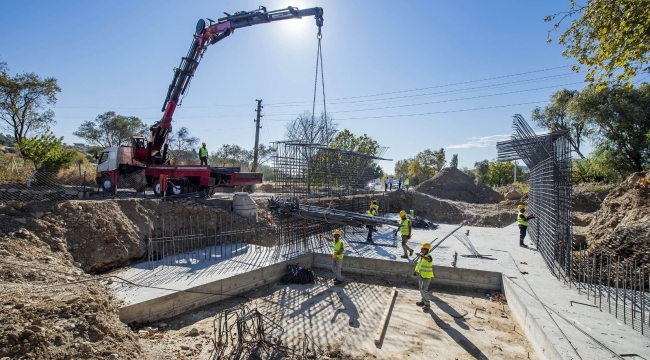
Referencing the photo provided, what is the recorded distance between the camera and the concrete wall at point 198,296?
234 inches

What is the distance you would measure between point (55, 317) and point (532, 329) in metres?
7.32

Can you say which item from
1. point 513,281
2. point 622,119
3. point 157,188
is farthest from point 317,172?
point 622,119

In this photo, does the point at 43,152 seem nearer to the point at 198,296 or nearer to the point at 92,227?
the point at 92,227

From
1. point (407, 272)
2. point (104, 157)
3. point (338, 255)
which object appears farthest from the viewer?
point (104, 157)

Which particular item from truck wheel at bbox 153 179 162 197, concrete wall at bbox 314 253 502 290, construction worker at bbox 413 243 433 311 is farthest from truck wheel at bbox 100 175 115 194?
construction worker at bbox 413 243 433 311

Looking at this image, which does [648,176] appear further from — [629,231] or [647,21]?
[647,21]

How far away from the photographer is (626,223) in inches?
303

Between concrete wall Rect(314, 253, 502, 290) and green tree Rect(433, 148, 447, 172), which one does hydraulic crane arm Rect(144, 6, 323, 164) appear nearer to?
concrete wall Rect(314, 253, 502, 290)

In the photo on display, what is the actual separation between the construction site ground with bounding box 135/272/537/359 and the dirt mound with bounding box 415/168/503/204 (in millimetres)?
20904

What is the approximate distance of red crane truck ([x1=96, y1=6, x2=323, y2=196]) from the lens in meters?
12.3

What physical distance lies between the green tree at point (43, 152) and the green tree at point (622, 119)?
96.8ft

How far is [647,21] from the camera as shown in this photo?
5.21 metres

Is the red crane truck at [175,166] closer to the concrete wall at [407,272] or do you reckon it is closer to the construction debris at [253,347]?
the concrete wall at [407,272]

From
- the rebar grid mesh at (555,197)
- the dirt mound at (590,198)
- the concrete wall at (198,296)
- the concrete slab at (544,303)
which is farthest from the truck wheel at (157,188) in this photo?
the dirt mound at (590,198)
